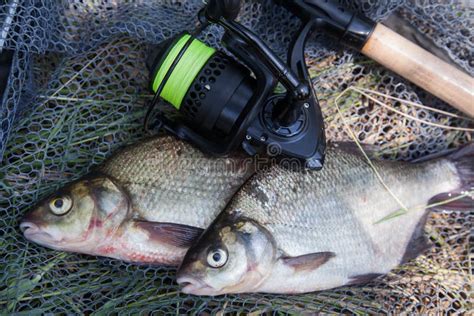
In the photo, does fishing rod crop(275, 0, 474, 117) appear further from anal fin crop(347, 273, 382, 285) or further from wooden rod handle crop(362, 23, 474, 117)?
anal fin crop(347, 273, 382, 285)

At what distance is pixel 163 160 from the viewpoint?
2273 mm

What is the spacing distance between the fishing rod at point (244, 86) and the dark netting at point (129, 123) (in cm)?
28

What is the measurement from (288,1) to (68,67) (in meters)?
1.25

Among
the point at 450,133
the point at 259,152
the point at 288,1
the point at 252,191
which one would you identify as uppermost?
the point at 288,1

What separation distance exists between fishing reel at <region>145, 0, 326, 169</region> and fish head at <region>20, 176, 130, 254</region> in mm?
521

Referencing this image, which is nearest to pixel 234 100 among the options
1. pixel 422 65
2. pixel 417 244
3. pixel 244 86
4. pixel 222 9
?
pixel 244 86

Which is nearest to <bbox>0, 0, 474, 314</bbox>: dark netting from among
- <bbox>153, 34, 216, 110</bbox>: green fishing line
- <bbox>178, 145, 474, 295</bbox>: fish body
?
<bbox>178, 145, 474, 295</bbox>: fish body

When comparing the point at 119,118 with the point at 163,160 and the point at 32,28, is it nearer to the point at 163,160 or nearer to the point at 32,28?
the point at 163,160

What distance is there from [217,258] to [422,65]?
1.47 m

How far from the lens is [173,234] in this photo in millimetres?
2148

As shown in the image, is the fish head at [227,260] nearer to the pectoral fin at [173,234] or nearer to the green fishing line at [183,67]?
Result: the pectoral fin at [173,234]

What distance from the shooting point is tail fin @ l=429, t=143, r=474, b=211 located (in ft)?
8.07

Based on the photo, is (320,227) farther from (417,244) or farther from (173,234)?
(173,234)

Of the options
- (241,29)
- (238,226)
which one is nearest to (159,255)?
(238,226)
